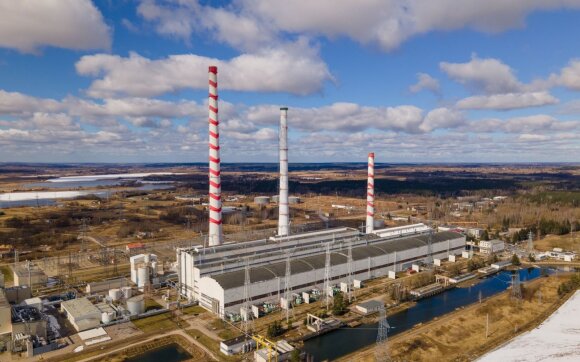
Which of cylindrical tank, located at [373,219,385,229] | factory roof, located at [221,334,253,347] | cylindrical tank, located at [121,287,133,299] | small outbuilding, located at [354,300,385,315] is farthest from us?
cylindrical tank, located at [373,219,385,229]

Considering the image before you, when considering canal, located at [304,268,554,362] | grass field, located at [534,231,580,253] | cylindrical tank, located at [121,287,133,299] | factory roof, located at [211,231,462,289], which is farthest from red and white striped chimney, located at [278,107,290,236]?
grass field, located at [534,231,580,253]

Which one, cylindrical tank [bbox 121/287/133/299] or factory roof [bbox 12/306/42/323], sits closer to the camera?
factory roof [bbox 12/306/42/323]

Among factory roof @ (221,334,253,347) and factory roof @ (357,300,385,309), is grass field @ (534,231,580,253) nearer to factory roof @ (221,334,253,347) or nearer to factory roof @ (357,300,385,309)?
factory roof @ (357,300,385,309)

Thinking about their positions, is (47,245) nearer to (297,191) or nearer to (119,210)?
(119,210)

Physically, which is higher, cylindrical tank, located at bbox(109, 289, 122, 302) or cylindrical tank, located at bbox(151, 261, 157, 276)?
cylindrical tank, located at bbox(151, 261, 157, 276)

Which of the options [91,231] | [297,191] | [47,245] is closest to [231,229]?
[91,231]

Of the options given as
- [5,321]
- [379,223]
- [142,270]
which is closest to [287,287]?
[142,270]

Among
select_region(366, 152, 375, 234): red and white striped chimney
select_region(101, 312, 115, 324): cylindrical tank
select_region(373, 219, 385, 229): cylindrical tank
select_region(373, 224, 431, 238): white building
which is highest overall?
select_region(366, 152, 375, 234): red and white striped chimney
